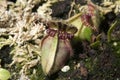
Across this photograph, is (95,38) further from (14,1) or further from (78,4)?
(14,1)

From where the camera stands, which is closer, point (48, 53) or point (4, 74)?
point (48, 53)

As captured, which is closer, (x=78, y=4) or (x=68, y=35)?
(x=68, y=35)

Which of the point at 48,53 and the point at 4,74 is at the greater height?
the point at 48,53

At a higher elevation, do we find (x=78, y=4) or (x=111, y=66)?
(x=78, y=4)

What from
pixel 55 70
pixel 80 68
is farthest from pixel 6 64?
pixel 80 68

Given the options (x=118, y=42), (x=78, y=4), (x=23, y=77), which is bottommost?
(x=23, y=77)

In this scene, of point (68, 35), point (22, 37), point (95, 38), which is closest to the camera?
point (68, 35)

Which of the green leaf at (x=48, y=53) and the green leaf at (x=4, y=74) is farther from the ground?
the green leaf at (x=48, y=53)

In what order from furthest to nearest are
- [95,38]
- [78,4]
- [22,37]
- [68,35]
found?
1. [78,4]
2. [22,37]
3. [95,38]
4. [68,35]

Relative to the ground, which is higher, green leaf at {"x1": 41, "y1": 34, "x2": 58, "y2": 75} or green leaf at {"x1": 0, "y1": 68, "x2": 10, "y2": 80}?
green leaf at {"x1": 41, "y1": 34, "x2": 58, "y2": 75}

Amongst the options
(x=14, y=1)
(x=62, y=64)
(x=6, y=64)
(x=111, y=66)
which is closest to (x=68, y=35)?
(x=62, y=64)
